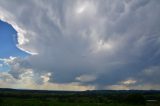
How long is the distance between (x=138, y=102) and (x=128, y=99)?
5.36 meters

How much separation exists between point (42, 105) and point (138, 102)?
3842cm

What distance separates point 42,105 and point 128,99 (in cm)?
4117

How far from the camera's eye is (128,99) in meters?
89.0

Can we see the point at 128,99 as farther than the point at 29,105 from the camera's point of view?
Yes

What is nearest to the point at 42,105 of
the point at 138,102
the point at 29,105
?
the point at 29,105

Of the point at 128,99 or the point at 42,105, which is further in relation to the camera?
the point at 128,99

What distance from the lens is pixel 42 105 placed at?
5453 cm

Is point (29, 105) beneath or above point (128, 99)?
beneath

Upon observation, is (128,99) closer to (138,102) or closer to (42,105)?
(138,102)

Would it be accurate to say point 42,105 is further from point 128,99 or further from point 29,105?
point 128,99

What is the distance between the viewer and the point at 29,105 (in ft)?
181

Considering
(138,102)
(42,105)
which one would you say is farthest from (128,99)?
(42,105)

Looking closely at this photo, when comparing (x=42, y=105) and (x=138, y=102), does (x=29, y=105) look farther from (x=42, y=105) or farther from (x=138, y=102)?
(x=138, y=102)

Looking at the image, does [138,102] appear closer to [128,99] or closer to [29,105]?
[128,99]
